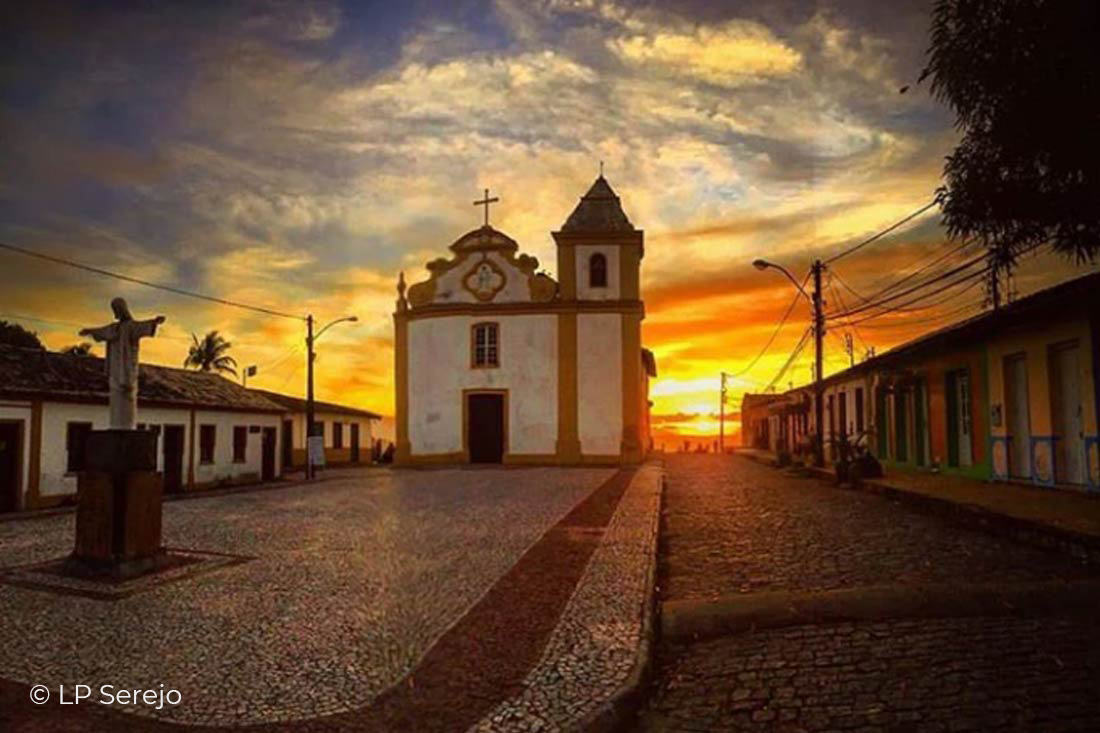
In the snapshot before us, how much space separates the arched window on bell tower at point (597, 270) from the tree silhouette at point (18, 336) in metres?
24.6

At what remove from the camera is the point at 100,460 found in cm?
855

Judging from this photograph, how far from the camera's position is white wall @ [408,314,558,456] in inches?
1206

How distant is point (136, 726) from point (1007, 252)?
7.70 m

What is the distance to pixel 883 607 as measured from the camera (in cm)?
636

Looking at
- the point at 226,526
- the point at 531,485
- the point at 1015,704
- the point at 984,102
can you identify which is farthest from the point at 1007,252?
the point at 531,485

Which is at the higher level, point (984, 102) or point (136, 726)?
point (984, 102)

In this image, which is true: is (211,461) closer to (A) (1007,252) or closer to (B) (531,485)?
(B) (531,485)

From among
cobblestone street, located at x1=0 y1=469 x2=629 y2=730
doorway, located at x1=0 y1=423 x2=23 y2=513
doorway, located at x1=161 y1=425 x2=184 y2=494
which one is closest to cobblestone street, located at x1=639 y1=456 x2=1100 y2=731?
cobblestone street, located at x1=0 y1=469 x2=629 y2=730

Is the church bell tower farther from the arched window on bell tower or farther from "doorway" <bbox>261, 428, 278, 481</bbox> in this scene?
"doorway" <bbox>261, 428, 278, 481</bbox>

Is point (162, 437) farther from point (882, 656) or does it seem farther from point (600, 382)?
point (882, 656)

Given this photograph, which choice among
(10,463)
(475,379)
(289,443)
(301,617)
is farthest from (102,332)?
(289,443)

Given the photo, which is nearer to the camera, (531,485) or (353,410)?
(531,485)

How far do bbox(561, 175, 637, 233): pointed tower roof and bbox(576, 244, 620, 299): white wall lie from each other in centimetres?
67

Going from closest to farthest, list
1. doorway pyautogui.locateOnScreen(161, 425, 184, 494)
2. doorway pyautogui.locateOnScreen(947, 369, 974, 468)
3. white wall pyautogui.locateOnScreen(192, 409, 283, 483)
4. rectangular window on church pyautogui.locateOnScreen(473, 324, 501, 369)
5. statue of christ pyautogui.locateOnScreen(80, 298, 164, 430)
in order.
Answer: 1. statue of christ pyautogui.locateOnScreen(80, 298, 164, 430)
2. doorway pyautogui.locateOnScreen(947, 369, 974, 468)
3. doorway pyautogui.locateOnScreen(161, 425, 184, 494)
4. white wall pyautogui.locateOnScreen(192, 409, 283, 483)
5. rectangular window on church pyautogui.locateOnScreen(473, 324, 501, 369)
